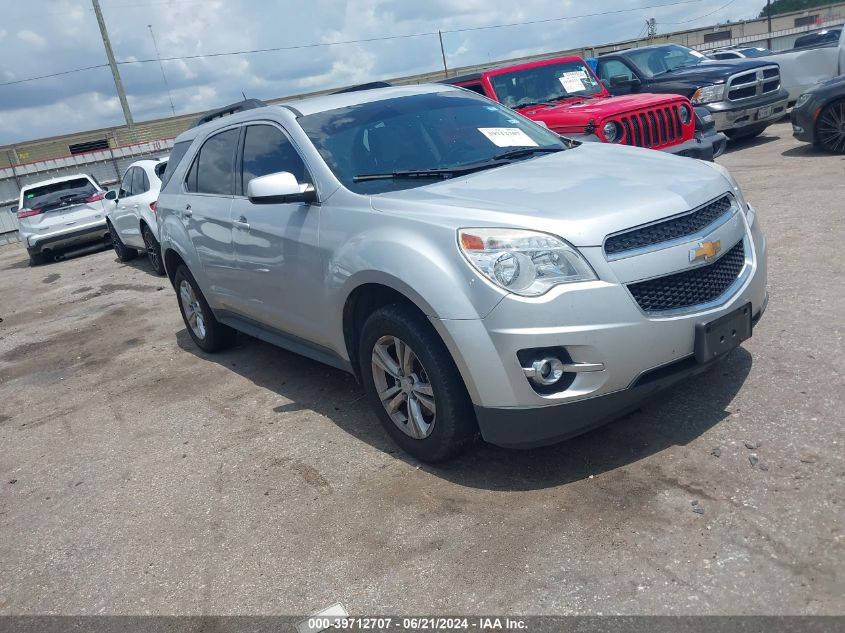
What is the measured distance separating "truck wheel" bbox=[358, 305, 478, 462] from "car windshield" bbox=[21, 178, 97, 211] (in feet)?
44.2

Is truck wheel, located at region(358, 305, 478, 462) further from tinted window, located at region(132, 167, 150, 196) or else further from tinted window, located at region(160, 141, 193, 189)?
tinted window, located at region(132, 167, 150, 196)

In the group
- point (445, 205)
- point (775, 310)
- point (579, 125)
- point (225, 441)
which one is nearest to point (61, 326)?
point (225, 441)

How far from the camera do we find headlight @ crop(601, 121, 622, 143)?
8.37 meters

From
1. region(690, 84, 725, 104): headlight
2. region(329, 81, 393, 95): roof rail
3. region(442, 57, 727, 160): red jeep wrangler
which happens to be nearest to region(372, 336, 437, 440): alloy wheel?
region(329, 81, 393, 95): roof rail

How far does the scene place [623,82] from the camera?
12242mm

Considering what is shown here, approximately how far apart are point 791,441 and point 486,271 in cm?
161

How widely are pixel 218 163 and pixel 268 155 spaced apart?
2.96 ft

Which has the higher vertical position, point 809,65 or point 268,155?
point 268,155

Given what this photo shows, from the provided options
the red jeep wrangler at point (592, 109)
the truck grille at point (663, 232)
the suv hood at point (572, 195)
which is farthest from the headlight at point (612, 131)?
the truck grille at point (663, 232)

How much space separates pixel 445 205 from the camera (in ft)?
11.9

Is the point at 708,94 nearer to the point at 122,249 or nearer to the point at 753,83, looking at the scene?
the point at 753,83

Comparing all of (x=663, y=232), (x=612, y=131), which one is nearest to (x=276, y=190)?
(x=663, y=232)

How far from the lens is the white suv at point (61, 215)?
49.8 feet

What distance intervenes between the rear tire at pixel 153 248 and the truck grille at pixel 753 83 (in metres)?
8.93
